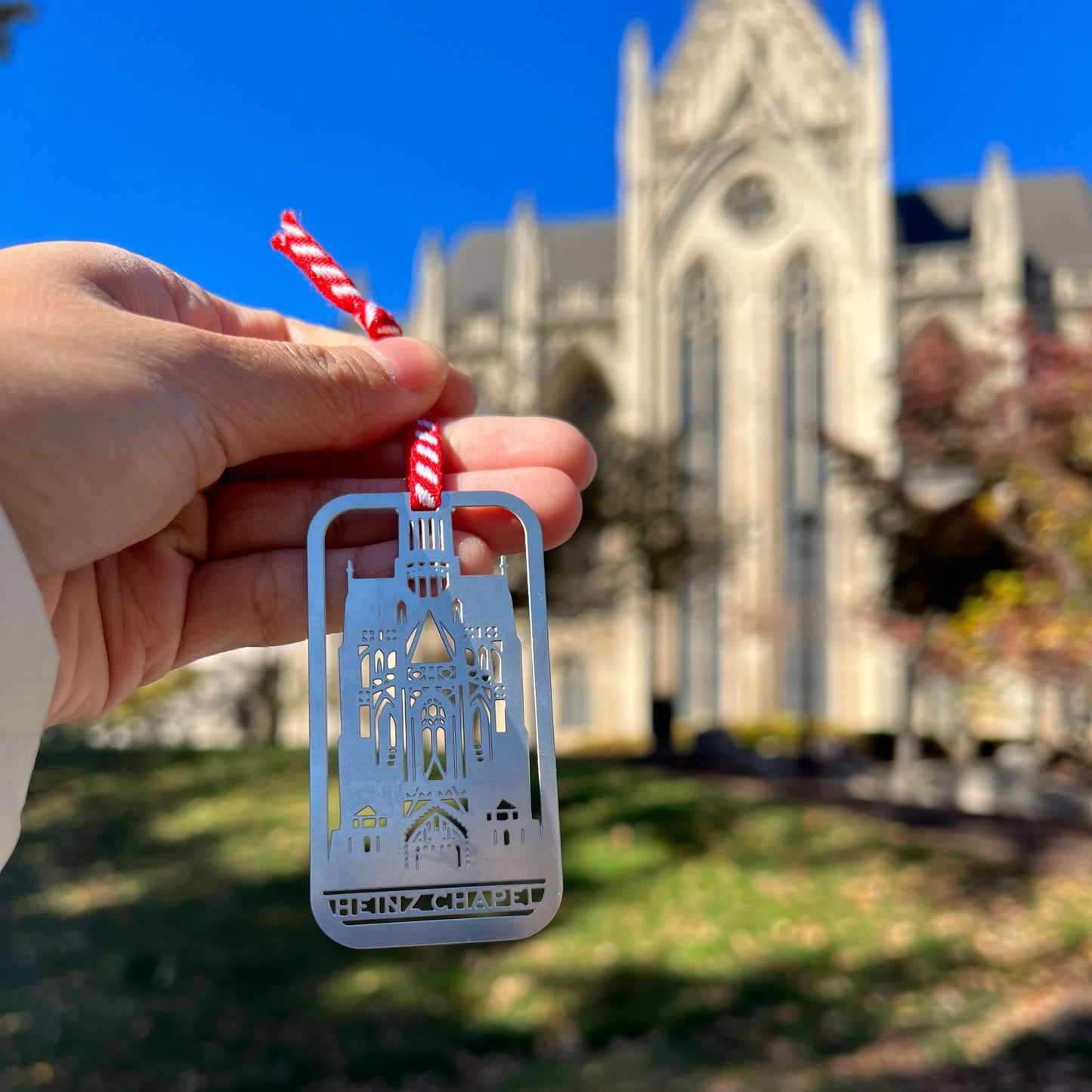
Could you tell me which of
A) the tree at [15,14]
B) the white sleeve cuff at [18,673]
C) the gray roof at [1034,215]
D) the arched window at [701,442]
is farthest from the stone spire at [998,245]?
the white sleeve cuff at [18,673]

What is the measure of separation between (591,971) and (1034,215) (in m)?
29.9

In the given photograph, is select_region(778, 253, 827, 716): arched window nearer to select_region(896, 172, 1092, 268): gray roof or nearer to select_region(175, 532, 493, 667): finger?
select_region(896, 172, 1092, 268): gray roof

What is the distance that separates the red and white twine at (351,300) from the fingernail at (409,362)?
0.17 ft

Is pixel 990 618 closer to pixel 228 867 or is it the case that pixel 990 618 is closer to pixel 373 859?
pixel 228 867

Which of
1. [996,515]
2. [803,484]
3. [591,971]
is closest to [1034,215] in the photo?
[803,484]

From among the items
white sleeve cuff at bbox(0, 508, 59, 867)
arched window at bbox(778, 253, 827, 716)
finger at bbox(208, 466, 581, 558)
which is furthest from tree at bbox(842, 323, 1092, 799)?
arched window at bbox(778, 253, 827, 716)

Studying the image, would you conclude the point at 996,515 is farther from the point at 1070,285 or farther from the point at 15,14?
the point at 1070,285

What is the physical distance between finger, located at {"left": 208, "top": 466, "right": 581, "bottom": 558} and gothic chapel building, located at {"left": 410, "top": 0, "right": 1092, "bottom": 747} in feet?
72.6

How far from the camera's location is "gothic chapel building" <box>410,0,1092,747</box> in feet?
81.6

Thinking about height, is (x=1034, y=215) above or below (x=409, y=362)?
above

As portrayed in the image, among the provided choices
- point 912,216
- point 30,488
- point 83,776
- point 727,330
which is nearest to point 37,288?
point 30,488

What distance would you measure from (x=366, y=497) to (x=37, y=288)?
495 millimetres

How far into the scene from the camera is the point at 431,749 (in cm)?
135

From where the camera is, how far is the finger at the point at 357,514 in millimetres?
1581
